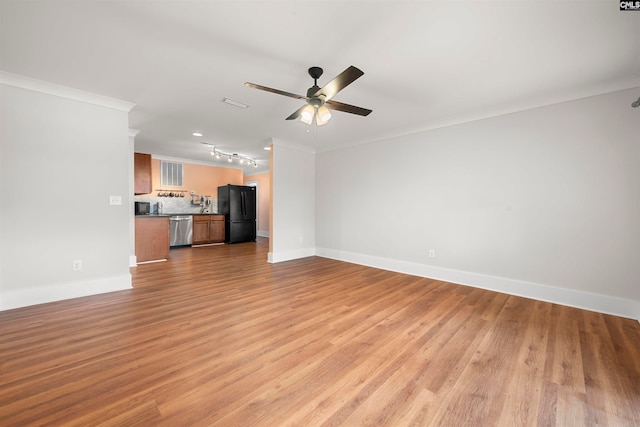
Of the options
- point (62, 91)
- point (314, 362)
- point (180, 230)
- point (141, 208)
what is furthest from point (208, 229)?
point (314, 362)

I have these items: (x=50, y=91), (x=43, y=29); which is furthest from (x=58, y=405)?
(x=50, y=91)

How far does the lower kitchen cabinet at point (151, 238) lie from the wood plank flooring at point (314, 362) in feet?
7.08

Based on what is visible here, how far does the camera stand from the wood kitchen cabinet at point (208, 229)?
7.07m

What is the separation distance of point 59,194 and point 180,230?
A: 3957 mm

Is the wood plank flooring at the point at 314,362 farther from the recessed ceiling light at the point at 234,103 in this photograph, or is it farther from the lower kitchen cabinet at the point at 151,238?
the recessed ceiling light at the point at 234,103

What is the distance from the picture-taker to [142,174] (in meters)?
5.41

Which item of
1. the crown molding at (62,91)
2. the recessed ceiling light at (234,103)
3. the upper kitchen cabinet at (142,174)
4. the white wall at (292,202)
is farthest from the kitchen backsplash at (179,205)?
the recessed ceiling light at (234,103)

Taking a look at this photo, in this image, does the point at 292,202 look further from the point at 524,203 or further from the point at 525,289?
the point at 525,289

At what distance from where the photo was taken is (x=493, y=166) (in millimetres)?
3504

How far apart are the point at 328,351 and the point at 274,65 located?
8.75 ft

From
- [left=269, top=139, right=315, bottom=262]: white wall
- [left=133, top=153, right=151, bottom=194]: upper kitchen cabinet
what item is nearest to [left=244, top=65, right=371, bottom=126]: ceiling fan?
[left=269, top=139, right=315, bottom=262]: white wall

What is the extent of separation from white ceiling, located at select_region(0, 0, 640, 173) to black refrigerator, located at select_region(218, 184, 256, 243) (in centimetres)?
422

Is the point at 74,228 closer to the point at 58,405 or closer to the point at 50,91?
the point at 50,91

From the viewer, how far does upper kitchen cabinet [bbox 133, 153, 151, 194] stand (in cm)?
532
